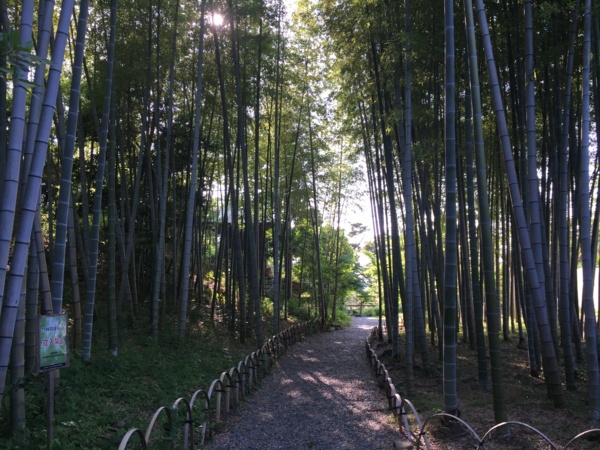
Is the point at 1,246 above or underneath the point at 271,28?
underneath

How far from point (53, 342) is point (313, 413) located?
3296mm

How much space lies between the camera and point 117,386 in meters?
4.69

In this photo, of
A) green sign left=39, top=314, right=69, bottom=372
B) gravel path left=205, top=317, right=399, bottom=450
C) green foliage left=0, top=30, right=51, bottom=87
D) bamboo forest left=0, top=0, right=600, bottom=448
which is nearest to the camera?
green foliage left=0, top=30, right=51, bottom=87

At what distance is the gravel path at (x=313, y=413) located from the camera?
4.04 meters

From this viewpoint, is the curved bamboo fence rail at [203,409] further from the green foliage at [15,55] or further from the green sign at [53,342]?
the green foliage at [15,55]

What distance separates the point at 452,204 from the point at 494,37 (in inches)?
122

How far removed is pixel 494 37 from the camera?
5.70m

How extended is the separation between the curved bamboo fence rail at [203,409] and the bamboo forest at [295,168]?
1.02 ft

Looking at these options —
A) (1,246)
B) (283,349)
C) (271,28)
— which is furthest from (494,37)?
(283,349)

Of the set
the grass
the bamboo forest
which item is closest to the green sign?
the bamboo forest

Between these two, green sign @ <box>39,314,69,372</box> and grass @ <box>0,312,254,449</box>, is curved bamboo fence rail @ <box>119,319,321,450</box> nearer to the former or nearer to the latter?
grass @ <box>0,312,254,449</box>

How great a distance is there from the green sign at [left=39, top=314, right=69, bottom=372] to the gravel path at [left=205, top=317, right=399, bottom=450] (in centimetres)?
178

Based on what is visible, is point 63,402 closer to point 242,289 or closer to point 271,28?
point 242,289

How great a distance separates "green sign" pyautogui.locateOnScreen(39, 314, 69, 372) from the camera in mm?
2447
